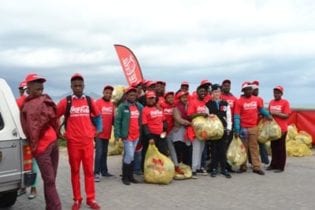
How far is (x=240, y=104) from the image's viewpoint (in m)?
10.2

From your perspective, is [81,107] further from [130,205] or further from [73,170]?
[130,205]

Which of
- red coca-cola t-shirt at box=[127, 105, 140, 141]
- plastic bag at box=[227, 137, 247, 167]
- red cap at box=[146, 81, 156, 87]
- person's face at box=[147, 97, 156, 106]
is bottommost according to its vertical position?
plastic bag at box=[227, 137, 247, 167]

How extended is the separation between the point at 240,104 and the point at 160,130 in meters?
1.84

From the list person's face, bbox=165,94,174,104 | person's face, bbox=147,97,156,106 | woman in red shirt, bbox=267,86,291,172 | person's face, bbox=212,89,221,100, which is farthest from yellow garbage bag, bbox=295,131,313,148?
person's face, bbox=147,97,156,106

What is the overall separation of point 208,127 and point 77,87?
3.26 meters

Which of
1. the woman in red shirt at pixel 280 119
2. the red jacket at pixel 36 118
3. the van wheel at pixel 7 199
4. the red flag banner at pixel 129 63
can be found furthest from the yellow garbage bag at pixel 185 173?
the red flag banner at pixel 129 63

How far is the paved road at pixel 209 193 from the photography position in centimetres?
738

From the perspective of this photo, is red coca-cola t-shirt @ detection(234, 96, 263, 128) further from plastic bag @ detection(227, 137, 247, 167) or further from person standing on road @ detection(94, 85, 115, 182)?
person standing on road @ detection(94, 85, 115, 182)

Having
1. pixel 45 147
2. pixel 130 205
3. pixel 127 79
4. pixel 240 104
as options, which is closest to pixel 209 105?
pixel 240 104

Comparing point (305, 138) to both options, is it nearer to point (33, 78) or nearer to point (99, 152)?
point (99, 152)

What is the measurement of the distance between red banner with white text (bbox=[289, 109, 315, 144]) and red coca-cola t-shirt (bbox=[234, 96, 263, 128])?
565 centimetres

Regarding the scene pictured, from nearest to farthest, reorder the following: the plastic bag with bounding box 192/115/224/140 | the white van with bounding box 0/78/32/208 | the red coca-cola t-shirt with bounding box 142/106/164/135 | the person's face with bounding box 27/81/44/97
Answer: the white van with bounding box 0/78/32/208
the person's face with bounding box 27/81/44/97
the red coca-cola t-shirt with bounding box 142/106/164/135
the plastic bag with bounding box 192/115/224/140

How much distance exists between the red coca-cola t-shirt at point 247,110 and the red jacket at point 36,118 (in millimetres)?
4829

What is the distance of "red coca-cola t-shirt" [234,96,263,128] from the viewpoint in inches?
400
